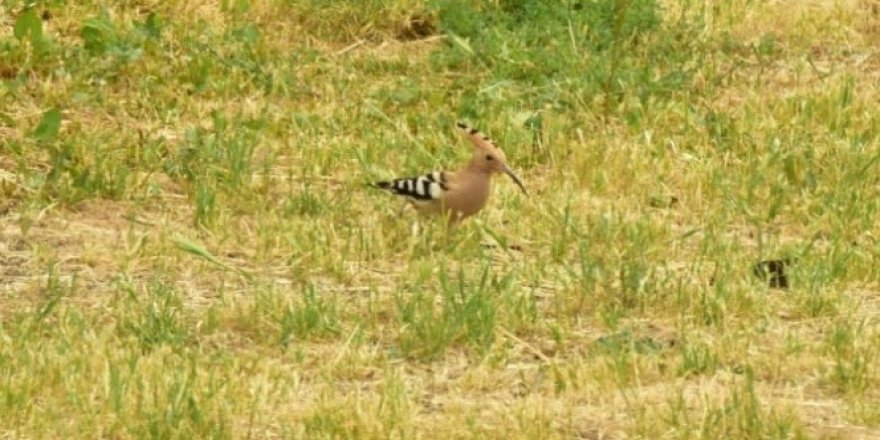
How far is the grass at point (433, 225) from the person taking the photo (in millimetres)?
6582

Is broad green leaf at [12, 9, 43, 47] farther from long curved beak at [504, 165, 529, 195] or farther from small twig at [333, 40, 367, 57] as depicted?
long curved beak at [504, 165, 529, 195]

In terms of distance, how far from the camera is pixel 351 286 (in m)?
7.96

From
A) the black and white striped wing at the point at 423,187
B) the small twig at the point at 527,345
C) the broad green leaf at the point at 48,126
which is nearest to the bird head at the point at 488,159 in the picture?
the black and white striped wing at the point at 423,187

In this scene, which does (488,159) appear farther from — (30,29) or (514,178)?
(30,29)

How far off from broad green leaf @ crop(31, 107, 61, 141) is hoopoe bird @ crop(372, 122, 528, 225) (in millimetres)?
1690

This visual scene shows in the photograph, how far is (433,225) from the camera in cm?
850

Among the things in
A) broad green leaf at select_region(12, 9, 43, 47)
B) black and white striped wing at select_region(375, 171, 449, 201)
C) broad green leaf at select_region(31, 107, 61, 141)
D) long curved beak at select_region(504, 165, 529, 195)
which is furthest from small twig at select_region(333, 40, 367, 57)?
black and white striped wing at select_region(375, 171, 449, 201)

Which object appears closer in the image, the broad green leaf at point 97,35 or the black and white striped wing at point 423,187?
the black and white striped wing at point 423,187

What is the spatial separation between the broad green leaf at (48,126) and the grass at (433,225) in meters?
0.07

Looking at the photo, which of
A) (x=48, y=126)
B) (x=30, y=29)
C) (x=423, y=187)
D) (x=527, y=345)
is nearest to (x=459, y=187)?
(x=423, y=187)

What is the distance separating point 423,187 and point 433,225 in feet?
0.52

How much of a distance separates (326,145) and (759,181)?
78.3 inches

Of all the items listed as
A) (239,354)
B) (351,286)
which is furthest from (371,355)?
(351,286)

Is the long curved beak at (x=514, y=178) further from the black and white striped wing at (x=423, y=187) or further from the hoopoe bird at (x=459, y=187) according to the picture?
the black and white striped wing at (x=423, y=187)
